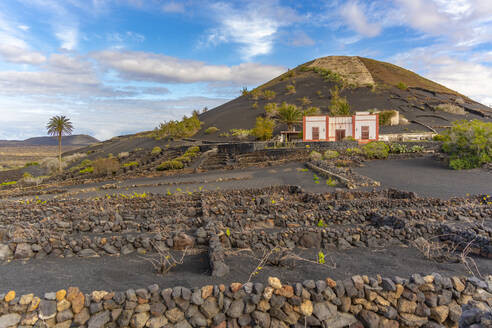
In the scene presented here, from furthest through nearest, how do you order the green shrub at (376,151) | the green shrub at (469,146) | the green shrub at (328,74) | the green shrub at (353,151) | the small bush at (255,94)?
the green shrub at (328,74), the small bush at (255,94), the green shrub at (353,151), the green shrub at (376,151), the green shrub at (469,146)

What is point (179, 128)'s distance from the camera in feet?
174

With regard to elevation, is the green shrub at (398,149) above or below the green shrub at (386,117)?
below

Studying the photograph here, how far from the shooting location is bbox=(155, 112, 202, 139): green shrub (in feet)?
173

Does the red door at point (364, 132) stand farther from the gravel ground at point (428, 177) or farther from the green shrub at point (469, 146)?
the green shrub at point (469, 146)

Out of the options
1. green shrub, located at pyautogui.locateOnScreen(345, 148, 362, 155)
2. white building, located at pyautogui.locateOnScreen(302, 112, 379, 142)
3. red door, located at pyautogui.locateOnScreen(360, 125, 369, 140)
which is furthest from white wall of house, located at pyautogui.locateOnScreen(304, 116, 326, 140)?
green shrub, located at pyautogui.locateOnScreen(345, 148, 362, 155)

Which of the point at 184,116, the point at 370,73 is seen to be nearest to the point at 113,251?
the point at 184,116

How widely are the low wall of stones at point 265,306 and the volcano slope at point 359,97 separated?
1646 inches

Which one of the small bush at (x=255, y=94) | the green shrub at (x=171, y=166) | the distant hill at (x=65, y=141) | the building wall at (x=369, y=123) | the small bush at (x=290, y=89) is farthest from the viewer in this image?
the distant hill at (x=65, y=141)

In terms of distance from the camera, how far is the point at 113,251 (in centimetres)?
719

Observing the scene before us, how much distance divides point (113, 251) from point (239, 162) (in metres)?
21.3

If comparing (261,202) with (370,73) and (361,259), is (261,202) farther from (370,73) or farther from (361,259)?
(370,73)

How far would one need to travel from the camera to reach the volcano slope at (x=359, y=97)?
52481 mm

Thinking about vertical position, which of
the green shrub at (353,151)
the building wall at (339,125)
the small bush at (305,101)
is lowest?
the green shrub at (353,151)

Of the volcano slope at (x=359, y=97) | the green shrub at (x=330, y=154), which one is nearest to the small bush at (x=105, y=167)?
the volcano slope at (x=359, y=97)
